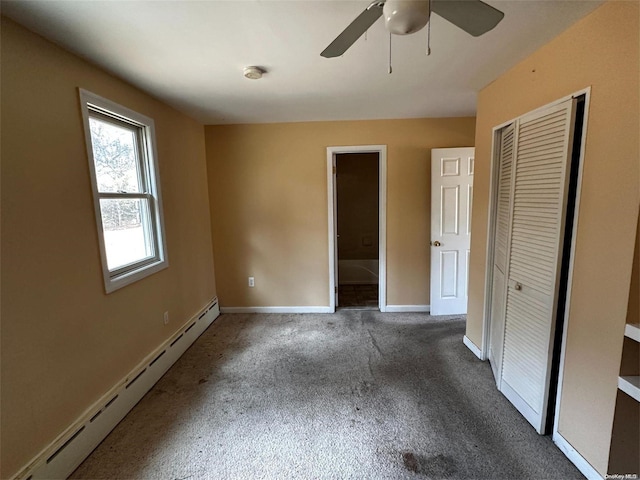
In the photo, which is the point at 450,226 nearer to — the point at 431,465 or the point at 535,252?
the point at 535,252

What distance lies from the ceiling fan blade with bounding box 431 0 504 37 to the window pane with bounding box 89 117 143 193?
206 centimetres

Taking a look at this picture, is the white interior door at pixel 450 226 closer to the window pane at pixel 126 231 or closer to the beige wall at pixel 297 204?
the beige wall at pixel 297 204

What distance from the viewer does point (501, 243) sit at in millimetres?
2137

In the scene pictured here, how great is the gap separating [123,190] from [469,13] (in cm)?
234

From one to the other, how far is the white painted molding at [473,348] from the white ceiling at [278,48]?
2.21 metres

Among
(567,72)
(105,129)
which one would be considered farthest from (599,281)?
(105,129)

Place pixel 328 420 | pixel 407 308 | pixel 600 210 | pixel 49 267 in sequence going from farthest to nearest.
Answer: pixel 407 308 → pixel 328 420 → pixel 49 267 → pixel 600 210

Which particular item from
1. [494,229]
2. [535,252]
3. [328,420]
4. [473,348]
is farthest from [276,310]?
[535,252]

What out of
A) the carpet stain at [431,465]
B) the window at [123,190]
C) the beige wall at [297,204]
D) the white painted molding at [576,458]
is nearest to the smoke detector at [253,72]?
Result: the window at [123,190]

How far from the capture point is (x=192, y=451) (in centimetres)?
163

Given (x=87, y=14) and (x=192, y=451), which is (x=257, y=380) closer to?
(x=192, y=451)

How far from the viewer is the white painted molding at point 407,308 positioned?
3.53 m

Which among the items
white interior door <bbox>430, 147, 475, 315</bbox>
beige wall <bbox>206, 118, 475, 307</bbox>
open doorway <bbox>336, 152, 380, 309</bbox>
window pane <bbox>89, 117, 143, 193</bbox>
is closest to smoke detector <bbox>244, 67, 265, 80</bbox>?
window pane <bbox>89, 117, 143, 193</bbox>

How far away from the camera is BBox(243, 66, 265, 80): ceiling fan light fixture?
1.87 meters
